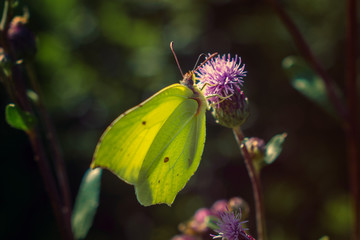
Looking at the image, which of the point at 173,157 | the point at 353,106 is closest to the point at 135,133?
the point at 173,157

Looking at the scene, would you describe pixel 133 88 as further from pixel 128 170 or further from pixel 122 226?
pixel 128 170

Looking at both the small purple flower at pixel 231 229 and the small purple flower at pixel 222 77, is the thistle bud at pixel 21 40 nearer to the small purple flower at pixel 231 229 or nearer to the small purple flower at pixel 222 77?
the small purple flower at pixel 222 77

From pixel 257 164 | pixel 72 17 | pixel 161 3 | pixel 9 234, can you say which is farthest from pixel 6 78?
pixel 161 3

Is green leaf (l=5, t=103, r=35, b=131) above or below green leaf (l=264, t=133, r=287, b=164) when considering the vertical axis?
above

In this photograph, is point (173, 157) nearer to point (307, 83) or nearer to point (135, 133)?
point (135, 133)

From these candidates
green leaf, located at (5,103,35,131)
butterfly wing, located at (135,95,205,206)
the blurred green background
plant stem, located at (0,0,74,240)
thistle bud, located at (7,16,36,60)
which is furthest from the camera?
the blurred green background

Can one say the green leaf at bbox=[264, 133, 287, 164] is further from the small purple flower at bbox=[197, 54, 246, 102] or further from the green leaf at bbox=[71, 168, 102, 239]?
the green leaf at bbox=[71, 168, 102, 239]

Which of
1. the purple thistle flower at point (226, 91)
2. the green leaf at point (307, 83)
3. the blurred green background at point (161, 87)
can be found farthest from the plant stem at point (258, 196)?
the blurred green background at point (161, 87)

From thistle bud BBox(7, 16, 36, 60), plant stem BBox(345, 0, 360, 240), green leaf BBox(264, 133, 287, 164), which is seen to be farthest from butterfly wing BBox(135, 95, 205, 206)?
thistle bud BBox(7, 16, 36, 60)
